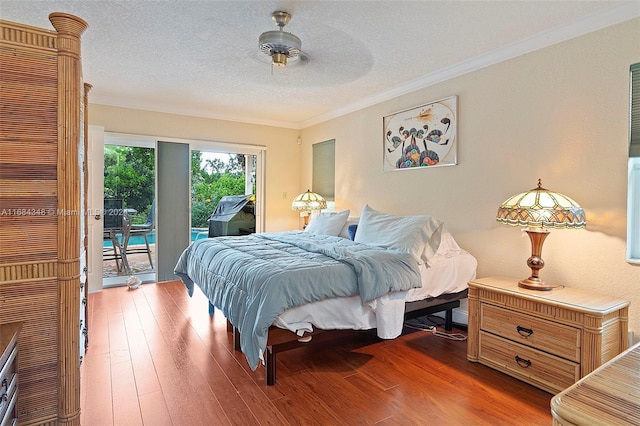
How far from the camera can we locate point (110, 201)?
4.59 m

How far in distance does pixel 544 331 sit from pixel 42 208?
108 inches

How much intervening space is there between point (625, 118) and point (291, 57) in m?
2.33

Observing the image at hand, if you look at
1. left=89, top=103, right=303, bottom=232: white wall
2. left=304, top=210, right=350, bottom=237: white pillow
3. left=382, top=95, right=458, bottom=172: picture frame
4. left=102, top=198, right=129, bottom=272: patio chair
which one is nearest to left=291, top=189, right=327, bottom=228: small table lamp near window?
left=304, top=210, right=350, bottom=237: white pillow

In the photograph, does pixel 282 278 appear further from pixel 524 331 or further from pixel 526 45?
pixel 526 45

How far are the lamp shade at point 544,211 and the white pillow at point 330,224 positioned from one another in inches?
74.6

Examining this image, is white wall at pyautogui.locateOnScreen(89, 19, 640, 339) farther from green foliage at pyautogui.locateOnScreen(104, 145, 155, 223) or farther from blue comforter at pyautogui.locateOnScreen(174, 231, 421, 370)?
blue comforter at pyautogui.locateOnScreen(174, 231, 421, 370)

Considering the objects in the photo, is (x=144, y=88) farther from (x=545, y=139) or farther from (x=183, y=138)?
(x=545, y=139)

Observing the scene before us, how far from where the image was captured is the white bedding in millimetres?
2150

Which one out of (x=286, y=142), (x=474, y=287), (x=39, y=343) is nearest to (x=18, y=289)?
(x=39, y=343)

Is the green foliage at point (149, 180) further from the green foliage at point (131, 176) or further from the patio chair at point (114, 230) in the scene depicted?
the patio chair at point (114, 230)

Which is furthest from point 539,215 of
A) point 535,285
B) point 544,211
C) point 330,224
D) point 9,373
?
point 9,373

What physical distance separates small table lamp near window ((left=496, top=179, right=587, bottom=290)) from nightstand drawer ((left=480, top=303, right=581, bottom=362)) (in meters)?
0.25

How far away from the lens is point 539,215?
2.20 m

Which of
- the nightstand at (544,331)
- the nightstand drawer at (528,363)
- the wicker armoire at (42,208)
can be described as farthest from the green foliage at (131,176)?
the nightstand drawer at (528,363)
